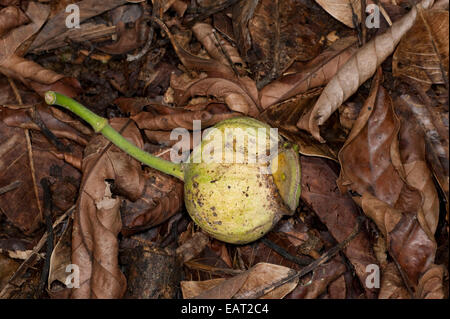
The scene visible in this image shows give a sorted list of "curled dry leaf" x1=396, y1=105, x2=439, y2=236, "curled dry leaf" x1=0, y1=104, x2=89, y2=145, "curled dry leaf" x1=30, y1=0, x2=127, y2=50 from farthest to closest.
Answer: "curled dry leaf" x1=30, y1=0, x2=127, y2=50 → "curled dry leaf" x1=0, y1=104, x2=89, y2=145 → "curled dry leaf" x1=396, y1=105, x2=439, y2=236

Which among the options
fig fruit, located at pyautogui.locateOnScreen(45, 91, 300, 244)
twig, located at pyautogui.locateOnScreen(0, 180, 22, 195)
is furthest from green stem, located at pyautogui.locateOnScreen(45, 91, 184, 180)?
twig, located at pyautogui.locateOnScreen(0, 180, 22, 195)

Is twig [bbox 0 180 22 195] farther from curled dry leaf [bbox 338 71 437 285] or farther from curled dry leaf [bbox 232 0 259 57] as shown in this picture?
curled dry leaf [bbox 338 71 437 285]

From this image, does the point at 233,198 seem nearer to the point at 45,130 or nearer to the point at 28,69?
the point at 45,130

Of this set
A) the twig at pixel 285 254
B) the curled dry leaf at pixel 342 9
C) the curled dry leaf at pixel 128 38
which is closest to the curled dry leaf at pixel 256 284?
the twig at pixel 285 254

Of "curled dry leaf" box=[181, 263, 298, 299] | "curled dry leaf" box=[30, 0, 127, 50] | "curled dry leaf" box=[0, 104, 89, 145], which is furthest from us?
"curled dry leaf" box=[30, 0, 127, 50]

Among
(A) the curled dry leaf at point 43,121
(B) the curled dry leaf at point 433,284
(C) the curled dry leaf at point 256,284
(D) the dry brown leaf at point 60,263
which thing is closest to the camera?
(B) the curled dry leaf at point 433,284

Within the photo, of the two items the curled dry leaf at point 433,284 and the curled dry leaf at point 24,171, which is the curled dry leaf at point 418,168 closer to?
the curled dry leaf at point 433,284

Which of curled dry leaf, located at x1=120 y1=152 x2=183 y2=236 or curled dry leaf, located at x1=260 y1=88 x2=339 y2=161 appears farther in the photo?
curled dry leaf, located at x1=120 y1=152 x2=183 y2=236
